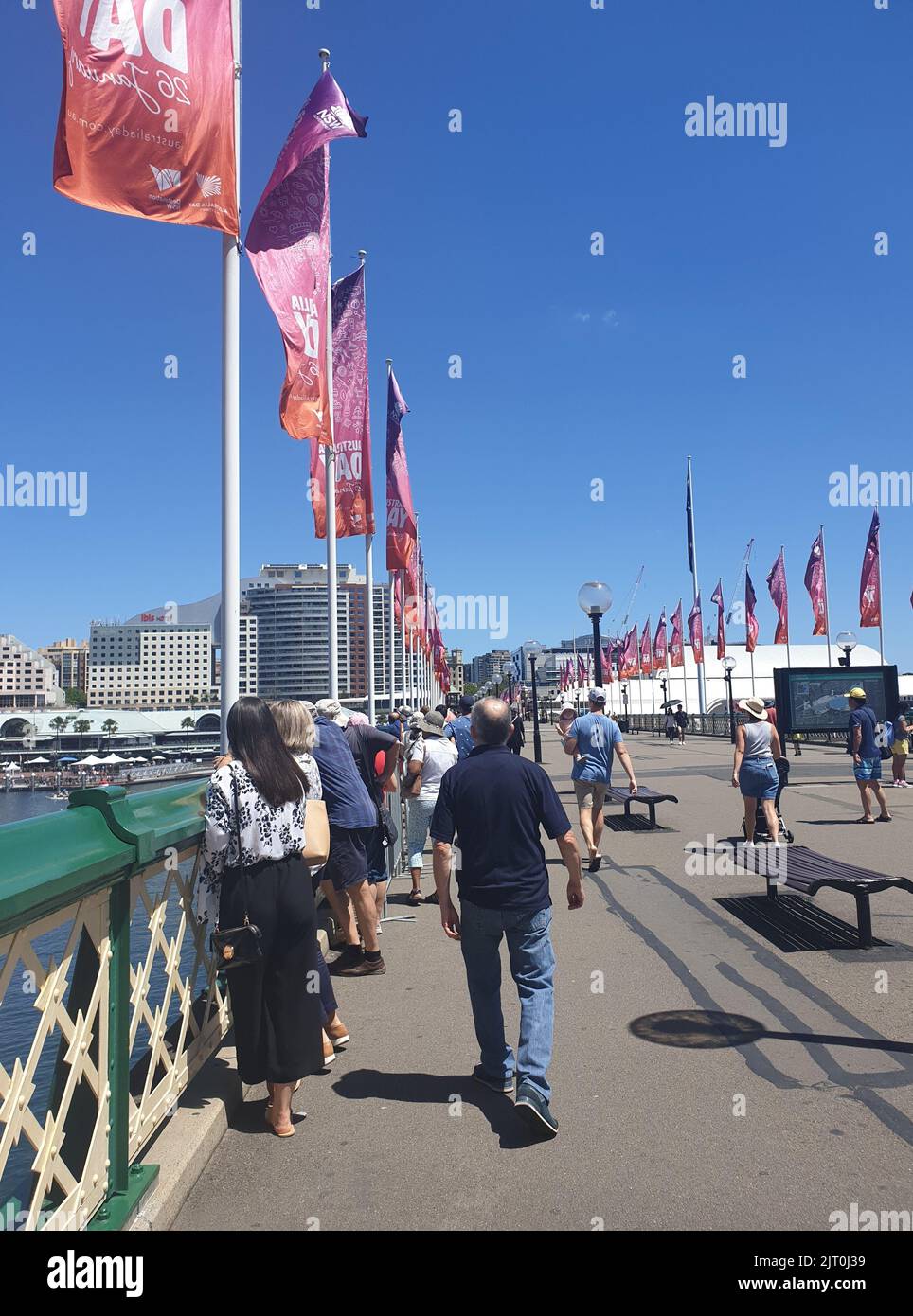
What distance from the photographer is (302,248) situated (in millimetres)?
9469

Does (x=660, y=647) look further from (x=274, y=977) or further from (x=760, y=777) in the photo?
(x=274, y=977)

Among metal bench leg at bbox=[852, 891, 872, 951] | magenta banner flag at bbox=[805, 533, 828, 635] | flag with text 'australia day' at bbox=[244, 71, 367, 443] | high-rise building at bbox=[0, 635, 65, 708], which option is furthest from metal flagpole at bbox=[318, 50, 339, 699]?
high-rise building at bbox=[0, 635, 65, 708]

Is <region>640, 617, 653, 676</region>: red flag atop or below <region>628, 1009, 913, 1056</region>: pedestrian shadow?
atop

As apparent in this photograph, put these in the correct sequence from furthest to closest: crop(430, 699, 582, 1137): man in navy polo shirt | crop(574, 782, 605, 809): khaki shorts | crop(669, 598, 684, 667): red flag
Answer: crop(669, 598, 684, 667): red flag, crop(574, 782, 605, 809): khaki shorts, crop(430, 699, 582, 1137): man in navy polo shirt

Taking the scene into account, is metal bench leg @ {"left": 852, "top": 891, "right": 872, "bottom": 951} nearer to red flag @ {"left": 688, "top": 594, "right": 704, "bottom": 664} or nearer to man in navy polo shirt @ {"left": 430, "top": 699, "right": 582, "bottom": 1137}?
man in navy polo shirt @ {"left": 430, "top": 699, "right": 582, "bottom": 1137}

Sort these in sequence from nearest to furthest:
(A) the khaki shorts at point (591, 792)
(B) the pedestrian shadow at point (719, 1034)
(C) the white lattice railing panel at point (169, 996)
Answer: (C) the white lattice railing panel at point (169, 996), (B) the pedestrian shadow at point (719, 1034), (A) the khaki shorts at point (591, 792)

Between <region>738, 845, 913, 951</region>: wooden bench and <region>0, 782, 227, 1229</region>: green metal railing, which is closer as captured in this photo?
<region>0, 782, 227, 1229</region>: green metal railing

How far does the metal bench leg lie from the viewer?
23.8 ft

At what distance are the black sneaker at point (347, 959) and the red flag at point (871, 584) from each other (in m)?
30.9

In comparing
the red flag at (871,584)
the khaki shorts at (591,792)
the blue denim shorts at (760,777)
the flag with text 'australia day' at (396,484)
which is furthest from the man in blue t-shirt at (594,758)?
the red flag at (871,584)

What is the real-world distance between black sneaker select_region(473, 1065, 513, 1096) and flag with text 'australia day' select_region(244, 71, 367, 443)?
Answer: 691 centimetres

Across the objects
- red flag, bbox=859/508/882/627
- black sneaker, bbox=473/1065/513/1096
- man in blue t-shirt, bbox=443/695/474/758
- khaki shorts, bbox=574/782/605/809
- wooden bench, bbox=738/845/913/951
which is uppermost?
red flag, bbox=859/508/882/627

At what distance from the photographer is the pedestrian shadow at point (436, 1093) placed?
4.34 meters

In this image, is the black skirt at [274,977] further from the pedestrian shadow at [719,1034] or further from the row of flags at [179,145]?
the row of flags at [179,145]
